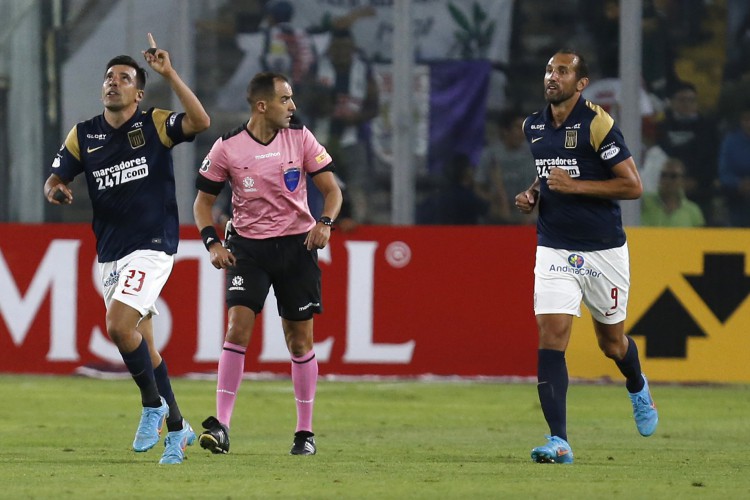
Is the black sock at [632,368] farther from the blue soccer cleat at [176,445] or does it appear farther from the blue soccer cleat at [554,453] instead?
the blue soccer cleat at [176,445]

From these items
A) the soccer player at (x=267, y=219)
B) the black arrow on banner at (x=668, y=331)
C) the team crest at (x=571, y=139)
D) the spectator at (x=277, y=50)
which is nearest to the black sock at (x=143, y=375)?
the soccer player at (x=267, y=219)

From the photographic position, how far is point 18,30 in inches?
655

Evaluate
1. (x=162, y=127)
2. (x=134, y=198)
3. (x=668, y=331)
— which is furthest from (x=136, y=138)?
(x=668, y=331)

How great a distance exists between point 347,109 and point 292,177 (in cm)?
734

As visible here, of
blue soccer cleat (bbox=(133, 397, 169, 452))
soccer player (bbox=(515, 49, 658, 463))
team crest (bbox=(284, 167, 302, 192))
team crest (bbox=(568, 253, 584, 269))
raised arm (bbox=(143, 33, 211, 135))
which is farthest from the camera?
team crest (bbox=(284, 167, 302, 192))

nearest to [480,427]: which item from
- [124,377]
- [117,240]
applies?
[117,240]

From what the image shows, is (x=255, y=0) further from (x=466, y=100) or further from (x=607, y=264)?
(x=607, y=264)

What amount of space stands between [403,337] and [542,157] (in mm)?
5497

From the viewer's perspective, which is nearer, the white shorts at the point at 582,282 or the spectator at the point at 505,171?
the white shorts at the point at 582,282

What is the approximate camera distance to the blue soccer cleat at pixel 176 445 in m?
8.66

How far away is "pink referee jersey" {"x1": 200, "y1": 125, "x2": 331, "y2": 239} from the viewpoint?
365 inches

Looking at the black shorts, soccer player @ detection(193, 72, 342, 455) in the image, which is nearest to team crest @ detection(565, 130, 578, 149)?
soccer player @ detection(193, 72, 342, 455)

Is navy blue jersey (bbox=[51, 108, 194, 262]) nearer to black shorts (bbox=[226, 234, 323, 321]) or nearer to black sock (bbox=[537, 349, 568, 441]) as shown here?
black shorts (bbox=[226, 234, 323, 321])

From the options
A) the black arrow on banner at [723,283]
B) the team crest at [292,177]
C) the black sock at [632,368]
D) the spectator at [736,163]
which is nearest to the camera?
the team crest at [292,177]
